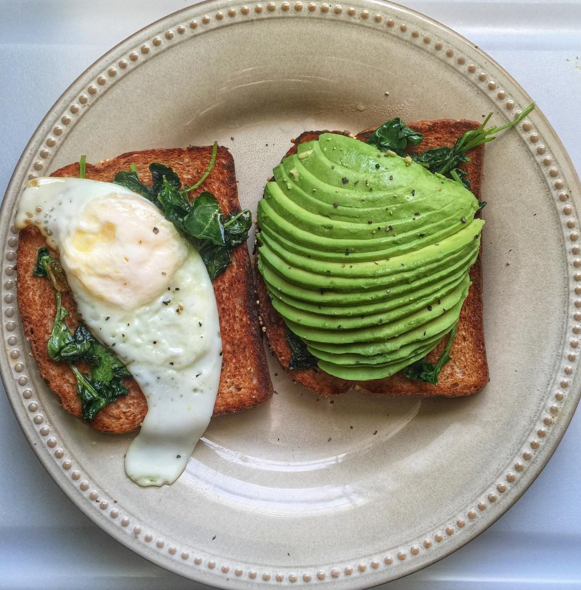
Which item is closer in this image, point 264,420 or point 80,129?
point 80,129

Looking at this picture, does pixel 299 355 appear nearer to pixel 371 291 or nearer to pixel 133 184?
pixel 371 291

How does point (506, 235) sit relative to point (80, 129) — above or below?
below

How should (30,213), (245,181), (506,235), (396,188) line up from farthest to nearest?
(245,181) → (506,235) → (30,213) → (396,188)

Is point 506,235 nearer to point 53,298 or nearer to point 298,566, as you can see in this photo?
point 298,566

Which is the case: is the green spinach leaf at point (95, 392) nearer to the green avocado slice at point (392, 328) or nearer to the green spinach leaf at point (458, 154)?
the green avocado slice at point (392, 328)

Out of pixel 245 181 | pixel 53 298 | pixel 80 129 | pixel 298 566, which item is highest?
pixel 80 129

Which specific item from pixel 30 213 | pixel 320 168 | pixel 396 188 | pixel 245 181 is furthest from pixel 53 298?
pixel 396 188

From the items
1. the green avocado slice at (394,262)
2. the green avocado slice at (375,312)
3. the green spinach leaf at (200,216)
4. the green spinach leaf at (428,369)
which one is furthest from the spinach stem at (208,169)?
the green spinach leaf at (428,369)

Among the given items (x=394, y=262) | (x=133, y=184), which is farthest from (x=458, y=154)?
(x=133, y=184)
